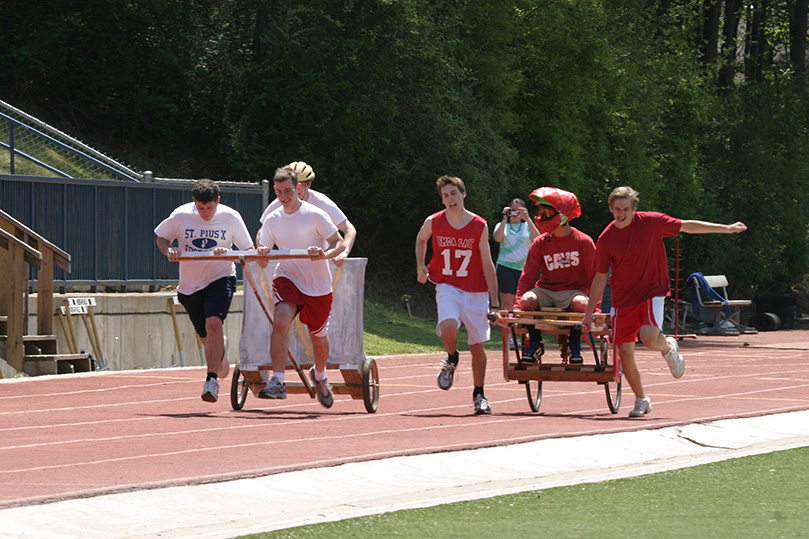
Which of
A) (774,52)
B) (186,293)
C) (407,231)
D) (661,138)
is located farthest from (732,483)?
(774,52)

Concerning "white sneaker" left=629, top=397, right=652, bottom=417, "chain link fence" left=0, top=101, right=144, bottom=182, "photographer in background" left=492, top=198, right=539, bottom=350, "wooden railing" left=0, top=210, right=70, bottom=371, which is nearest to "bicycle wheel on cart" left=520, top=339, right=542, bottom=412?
A: "white sneaker" left=629, top=397, right=652, bottom=417

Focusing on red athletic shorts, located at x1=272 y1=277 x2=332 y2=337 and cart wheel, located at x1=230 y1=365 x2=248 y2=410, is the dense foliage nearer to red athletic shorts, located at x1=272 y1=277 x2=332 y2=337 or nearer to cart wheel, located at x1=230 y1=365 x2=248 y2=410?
cart wheel, located at x1=230 y1=365 x2=248 y2=410

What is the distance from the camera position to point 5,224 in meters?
18.1

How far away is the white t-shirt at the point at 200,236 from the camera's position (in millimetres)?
12227

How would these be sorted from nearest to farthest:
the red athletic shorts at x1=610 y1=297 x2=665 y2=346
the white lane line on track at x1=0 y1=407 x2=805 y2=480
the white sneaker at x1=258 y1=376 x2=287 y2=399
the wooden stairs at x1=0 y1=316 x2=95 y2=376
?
the white lane line on track at x1=0 y1=407 x2=805 y2=480, the white sneaker at x1=258 y1=376 x2=287 y2=399, the red athletic shorts at x1=610 y1=297 x2=665 y2=346, the wooden stairs at x1=0 y1=316 x2=95 y2=376

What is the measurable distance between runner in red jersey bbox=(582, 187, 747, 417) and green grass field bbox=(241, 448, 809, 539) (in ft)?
10.1

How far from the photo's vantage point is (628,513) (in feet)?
23.0

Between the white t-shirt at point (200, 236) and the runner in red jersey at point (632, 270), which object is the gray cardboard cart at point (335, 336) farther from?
the runner in red jersey at point (632, 270)

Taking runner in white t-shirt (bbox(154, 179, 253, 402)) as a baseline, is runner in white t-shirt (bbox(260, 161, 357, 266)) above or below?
above

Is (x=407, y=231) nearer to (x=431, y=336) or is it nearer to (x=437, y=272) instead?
(x=431, y=336)

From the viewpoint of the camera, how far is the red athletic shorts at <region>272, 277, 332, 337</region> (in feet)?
38.0

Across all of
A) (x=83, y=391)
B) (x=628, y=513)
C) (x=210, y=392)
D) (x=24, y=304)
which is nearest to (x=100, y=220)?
(x=24, y=304)

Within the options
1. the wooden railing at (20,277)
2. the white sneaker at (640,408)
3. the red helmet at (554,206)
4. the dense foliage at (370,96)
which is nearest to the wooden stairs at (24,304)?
the wooden railing at (20,277)

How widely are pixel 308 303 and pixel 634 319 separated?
2840mm
